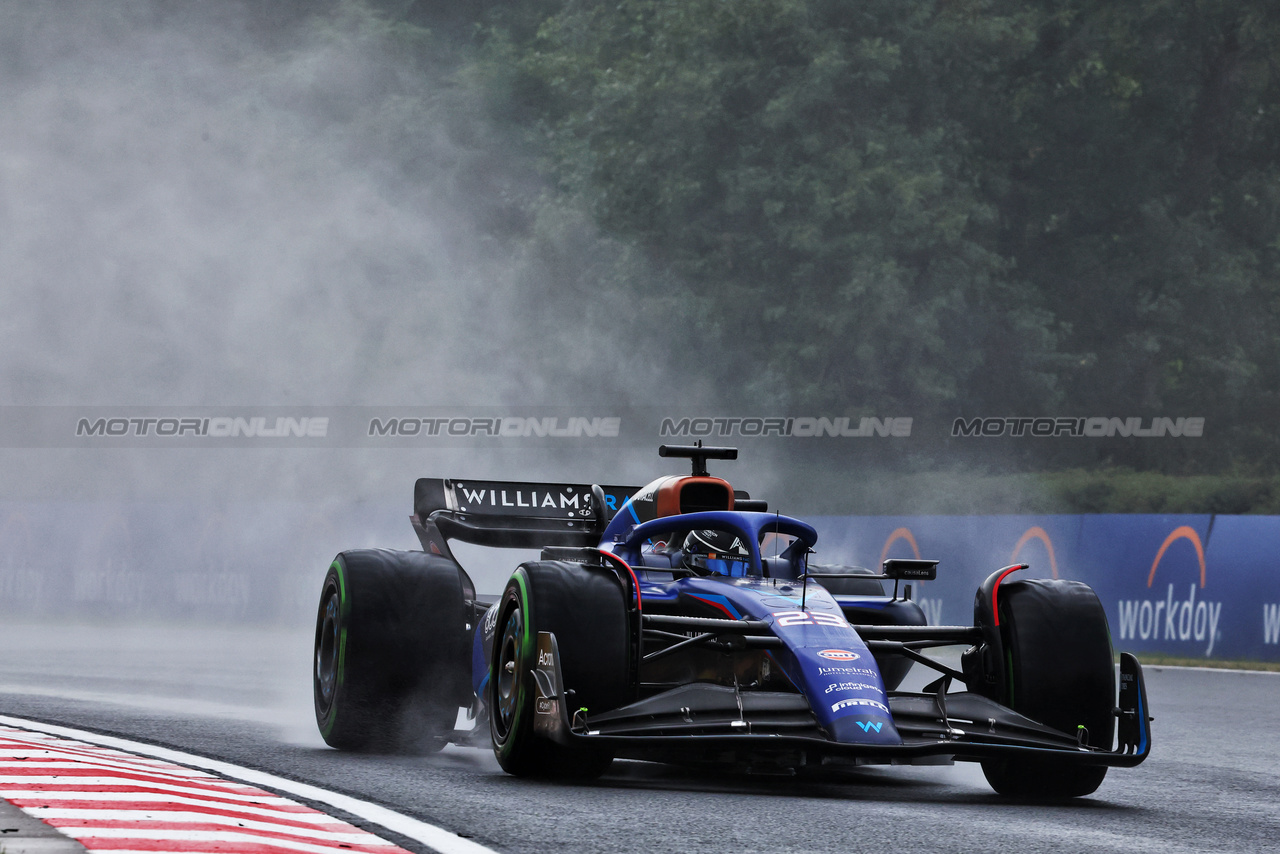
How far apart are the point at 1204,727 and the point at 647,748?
19.7 feet

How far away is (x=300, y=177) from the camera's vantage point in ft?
118

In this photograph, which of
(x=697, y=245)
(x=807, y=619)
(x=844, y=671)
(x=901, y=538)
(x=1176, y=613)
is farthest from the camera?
(x=697, y=245)

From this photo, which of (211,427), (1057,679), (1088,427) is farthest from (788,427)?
(1057,679)

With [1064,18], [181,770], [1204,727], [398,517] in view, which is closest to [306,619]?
[398,517]

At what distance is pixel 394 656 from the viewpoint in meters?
8.98

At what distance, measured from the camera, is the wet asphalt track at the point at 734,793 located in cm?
612

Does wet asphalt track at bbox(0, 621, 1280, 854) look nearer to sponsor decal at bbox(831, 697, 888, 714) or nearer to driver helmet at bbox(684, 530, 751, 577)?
sponsor decal at bbox(831, 697, 888, 714)

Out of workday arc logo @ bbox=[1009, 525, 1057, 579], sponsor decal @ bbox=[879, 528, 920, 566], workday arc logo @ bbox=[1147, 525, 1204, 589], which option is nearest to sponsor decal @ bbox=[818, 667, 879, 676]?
workday arc logo @ bbox=[1147, 525, 1204, 589]

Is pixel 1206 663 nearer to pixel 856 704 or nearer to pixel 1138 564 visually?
pixel 1138 564

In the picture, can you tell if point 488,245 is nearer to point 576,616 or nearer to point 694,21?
point 694,21

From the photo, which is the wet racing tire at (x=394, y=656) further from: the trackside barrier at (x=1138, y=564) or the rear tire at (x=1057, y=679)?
the trackside barrier at (x=1138, y=564)

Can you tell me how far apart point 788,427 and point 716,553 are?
25.8 meters

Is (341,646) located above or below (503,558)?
below

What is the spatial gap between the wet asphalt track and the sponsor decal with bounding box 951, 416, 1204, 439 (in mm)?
22822
